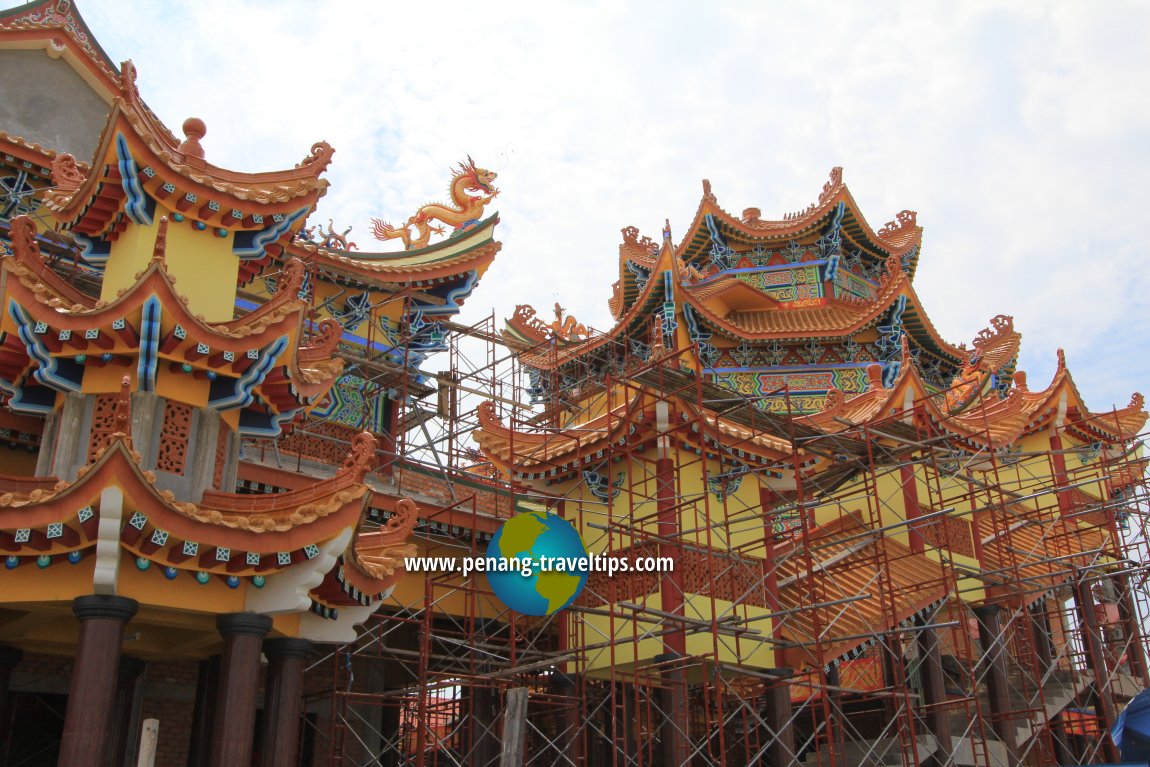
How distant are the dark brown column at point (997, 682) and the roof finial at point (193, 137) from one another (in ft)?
44.5

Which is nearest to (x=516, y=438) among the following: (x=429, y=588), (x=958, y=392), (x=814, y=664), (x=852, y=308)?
(x=429, y=588)

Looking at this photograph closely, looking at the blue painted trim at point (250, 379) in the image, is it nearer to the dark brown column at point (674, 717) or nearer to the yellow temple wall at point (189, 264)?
the yellow temple wall at point (189, 264)

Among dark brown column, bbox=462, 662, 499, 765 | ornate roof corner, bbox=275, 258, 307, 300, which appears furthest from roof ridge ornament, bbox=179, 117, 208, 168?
dark brown column, bbox=462, 662, 499, 765

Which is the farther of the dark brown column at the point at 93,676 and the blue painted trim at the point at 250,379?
the blue painted trim at the point at 250,379

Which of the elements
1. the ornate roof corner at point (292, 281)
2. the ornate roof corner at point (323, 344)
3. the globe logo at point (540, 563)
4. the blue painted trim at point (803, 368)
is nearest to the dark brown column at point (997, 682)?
the globe logo at point (540, 563)

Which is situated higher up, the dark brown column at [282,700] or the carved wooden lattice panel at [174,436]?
the carved wooden lattice panel at [174,436]

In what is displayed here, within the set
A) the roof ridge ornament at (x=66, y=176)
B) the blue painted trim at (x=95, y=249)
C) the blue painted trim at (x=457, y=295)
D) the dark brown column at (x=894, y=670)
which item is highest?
the blue painted trim at (x=457, y=295)

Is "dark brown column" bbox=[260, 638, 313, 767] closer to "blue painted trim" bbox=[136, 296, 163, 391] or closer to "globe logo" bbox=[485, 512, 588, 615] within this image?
"blue painted trim" bbox=[136, 296, 163, 391]

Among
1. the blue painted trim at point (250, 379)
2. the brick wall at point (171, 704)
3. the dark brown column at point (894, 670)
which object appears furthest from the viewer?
the dark brown column at point (894, 670)

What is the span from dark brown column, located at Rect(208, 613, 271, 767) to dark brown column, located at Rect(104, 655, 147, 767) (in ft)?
7.87

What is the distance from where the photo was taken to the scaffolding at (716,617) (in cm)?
1463

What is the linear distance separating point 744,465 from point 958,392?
13.6 metres

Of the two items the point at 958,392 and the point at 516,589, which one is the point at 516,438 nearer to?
the point at 516,589

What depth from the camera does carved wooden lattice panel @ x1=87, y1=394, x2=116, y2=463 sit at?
11391 mm
